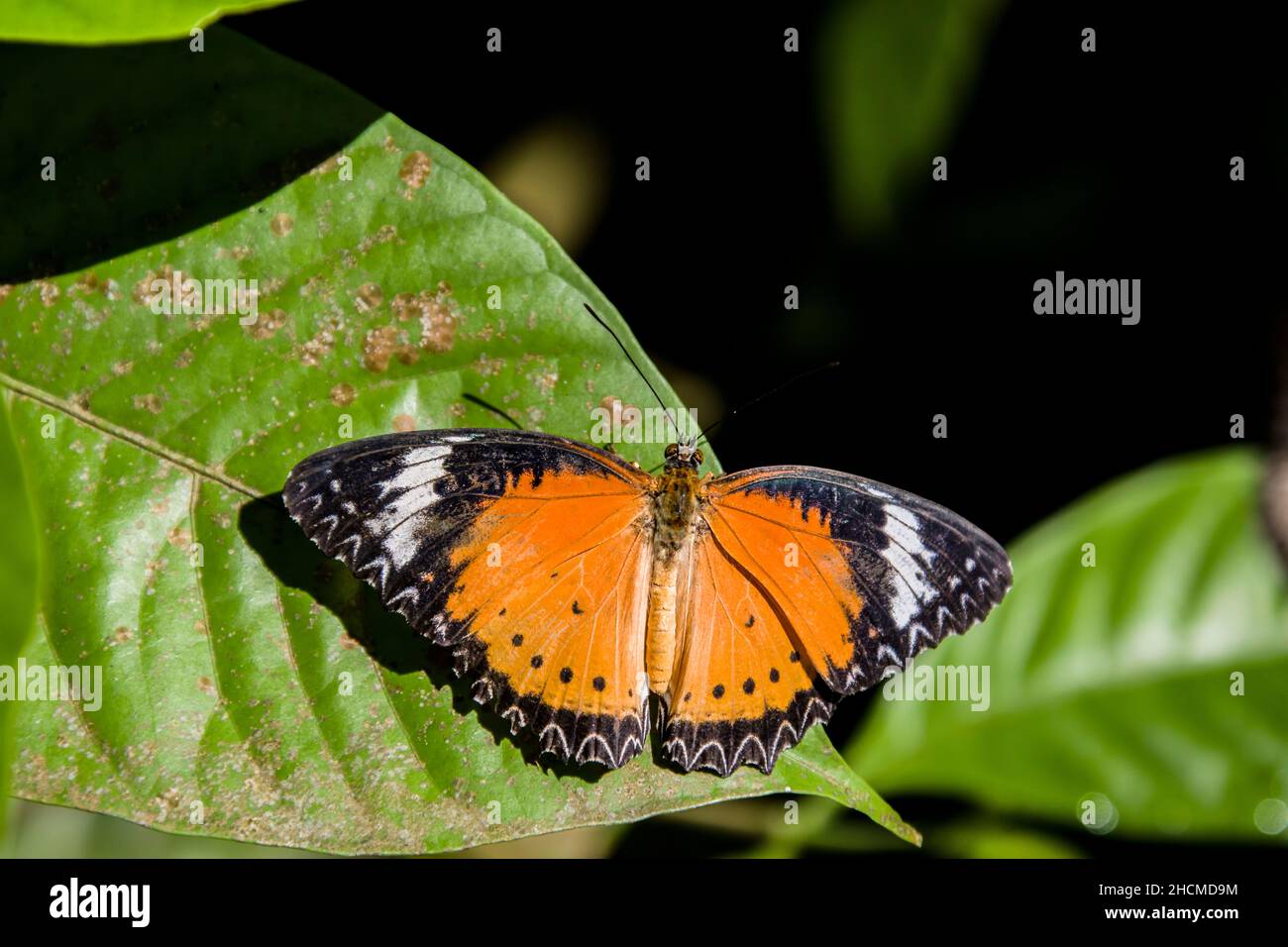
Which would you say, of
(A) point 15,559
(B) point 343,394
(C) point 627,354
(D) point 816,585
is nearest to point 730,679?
(D) point 816,585

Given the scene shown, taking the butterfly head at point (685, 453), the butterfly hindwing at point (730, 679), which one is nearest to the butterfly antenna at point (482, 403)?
the butterfly head at point (685, 453)

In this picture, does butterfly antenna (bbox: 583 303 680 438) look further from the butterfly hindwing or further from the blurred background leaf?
the blurred background leaf

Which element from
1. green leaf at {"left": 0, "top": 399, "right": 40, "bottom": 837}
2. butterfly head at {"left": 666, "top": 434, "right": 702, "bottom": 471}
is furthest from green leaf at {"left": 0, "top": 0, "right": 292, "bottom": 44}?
butterfly head at {"left": 666, "top": 434, "right": 702, "bottom": 471}

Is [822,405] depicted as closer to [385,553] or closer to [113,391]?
[385,553]

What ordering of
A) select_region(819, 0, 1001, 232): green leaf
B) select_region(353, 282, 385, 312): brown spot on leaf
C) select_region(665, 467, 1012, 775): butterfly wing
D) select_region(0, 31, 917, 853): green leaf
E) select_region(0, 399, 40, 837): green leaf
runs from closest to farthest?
select_region(0, 399, 40, 837): green leaf → select_region(0, 31, 917, 853): green leaf → select_region(353, 282, 385, 312): brown spot on leaf → select_region(665, 467, 1012, 775): butterfly wing → select_region(819, 0, 1001, 232): green leaf

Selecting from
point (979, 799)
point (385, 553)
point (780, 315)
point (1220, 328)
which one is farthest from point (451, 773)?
point (1220, 328)

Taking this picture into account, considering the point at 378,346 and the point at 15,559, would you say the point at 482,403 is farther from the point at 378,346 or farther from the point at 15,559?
the point at 15,559

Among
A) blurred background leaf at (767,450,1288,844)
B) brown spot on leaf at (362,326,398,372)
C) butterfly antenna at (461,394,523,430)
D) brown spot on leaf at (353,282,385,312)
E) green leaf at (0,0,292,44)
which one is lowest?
blurred background leaf at (767,450,1288,844)
